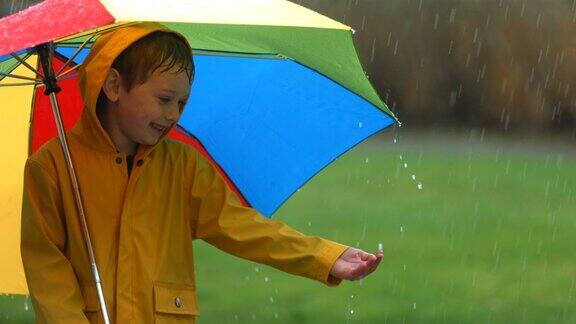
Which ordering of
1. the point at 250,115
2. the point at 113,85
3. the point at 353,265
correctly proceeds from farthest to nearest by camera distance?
1. the point at 250,115
2. the point at 113,85
3. the point at 353,265

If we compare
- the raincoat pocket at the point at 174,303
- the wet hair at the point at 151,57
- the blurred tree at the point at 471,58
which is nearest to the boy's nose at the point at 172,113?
the wet hair at the point at 151,57

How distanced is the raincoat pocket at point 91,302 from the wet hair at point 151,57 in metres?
0.58

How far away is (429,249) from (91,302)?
517 cm

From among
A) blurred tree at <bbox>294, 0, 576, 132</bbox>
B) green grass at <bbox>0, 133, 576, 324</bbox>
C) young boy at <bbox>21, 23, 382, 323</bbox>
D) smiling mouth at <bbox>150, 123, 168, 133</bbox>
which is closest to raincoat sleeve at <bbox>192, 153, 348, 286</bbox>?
young boy at <bbox>21, 23, 382, 323</bbox>

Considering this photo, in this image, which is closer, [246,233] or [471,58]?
[246,233]

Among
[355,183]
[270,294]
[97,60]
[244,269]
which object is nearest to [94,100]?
[97,60]

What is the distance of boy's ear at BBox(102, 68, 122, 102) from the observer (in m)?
3.93

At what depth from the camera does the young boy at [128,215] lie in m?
3.86

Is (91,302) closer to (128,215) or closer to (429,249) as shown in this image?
(128,215)

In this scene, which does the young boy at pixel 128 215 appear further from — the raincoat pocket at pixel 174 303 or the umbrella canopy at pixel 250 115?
the umbrella canopy at pixel 250 115

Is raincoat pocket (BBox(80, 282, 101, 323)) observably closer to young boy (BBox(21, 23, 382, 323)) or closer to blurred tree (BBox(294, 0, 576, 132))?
young boy (BBox(21, 23, 382, 323))

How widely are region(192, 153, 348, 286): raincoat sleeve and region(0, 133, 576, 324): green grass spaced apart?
2.83 meters

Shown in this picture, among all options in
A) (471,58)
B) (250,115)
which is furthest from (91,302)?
(471,58)

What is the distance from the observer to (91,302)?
12.8ft
